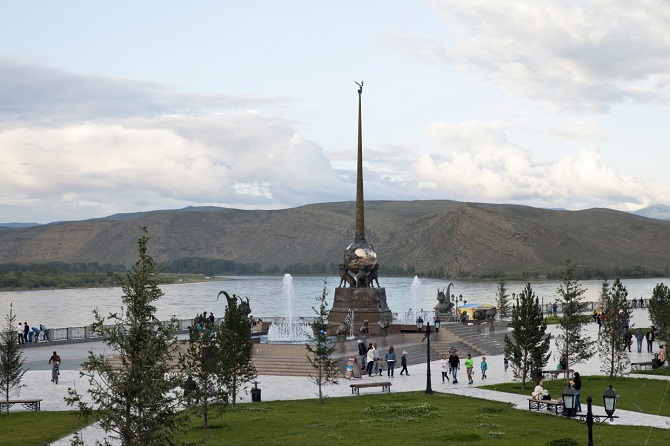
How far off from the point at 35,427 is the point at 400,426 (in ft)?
31.9

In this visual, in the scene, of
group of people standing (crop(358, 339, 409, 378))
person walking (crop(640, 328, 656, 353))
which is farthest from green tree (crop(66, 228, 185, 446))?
person walking (crop(640, 328, 656, 353))

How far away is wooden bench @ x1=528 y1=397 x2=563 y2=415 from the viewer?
79.3ft

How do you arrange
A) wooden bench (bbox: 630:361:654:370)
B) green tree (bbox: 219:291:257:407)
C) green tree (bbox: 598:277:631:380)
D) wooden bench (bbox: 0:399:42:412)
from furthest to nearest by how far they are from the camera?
wooden bench (bbox: 630:361:654:370)
green tree (bbox: 598:277:631:380)
wooden bench (bbox: 0:399:42:412)
green tree (bbox: 219:291:257:407)

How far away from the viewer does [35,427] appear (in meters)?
22.5

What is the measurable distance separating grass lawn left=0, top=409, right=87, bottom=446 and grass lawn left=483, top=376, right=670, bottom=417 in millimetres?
14684

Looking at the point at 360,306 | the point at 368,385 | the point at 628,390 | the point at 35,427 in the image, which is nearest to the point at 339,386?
the point at 368,385

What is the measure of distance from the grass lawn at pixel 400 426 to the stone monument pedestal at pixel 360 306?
17296 millimetres

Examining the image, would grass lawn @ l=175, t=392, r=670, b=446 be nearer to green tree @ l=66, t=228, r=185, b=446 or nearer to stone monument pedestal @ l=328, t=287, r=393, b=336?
green tree @ l=66, t=228, r=185, b=446

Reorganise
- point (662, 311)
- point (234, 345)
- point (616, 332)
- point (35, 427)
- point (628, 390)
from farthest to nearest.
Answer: point (662, 311) < point (616, 332) < point (628, 390) < point (234, 345) < point (35, 427)

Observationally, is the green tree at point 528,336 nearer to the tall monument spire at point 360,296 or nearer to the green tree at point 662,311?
the green tree at point 662,311

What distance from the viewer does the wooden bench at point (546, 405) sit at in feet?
79.3

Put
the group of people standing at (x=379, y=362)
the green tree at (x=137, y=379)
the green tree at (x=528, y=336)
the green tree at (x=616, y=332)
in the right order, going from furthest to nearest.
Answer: the group of people standing at (x=379, y=362) < the green tree at (x=616, y=332) < the green tree at (x=528, y=336) < the green tree at (x=137, y=379)

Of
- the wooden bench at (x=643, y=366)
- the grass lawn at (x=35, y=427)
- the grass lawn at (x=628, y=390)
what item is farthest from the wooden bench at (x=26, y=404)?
the wooden bench at (x=643, y=366)

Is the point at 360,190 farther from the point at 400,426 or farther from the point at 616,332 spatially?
the point at 400,426
